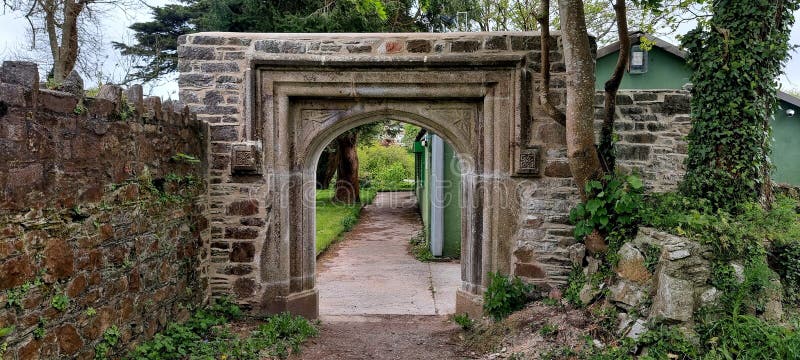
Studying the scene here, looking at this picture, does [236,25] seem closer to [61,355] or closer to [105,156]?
[105,156]

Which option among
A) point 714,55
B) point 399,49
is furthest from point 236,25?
point 714,55

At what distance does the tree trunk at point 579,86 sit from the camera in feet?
14.3

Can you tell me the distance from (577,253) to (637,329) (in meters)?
Result: 1.58

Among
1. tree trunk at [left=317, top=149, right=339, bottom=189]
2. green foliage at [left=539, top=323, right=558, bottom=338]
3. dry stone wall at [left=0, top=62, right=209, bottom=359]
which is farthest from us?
tree trunk at [left=317, top=149, right=339, bottom=189]

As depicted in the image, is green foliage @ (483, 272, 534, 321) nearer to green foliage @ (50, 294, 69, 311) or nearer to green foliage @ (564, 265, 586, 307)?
green foliage @ (564, 265, 586, 307)

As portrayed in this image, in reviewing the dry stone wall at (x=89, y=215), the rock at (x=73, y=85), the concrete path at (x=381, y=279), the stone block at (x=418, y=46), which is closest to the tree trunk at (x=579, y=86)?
the stone block at (x=418, y=46)

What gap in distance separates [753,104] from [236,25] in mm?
10876

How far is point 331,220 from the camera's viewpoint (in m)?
13.7

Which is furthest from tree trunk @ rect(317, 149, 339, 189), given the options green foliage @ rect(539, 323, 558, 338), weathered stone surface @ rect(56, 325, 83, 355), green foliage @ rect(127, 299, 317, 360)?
weathered stone surface @ rect(56, 325, 83, 355)

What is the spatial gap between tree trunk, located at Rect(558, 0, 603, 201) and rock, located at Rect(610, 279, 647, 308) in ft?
3.48

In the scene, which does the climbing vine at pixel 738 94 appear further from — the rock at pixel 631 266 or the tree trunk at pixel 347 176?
the tree trunk at pixel 347 176

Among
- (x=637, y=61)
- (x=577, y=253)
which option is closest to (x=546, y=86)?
(x=577, y=253)

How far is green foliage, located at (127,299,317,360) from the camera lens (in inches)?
160

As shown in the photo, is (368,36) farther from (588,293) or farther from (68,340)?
(68,340)
